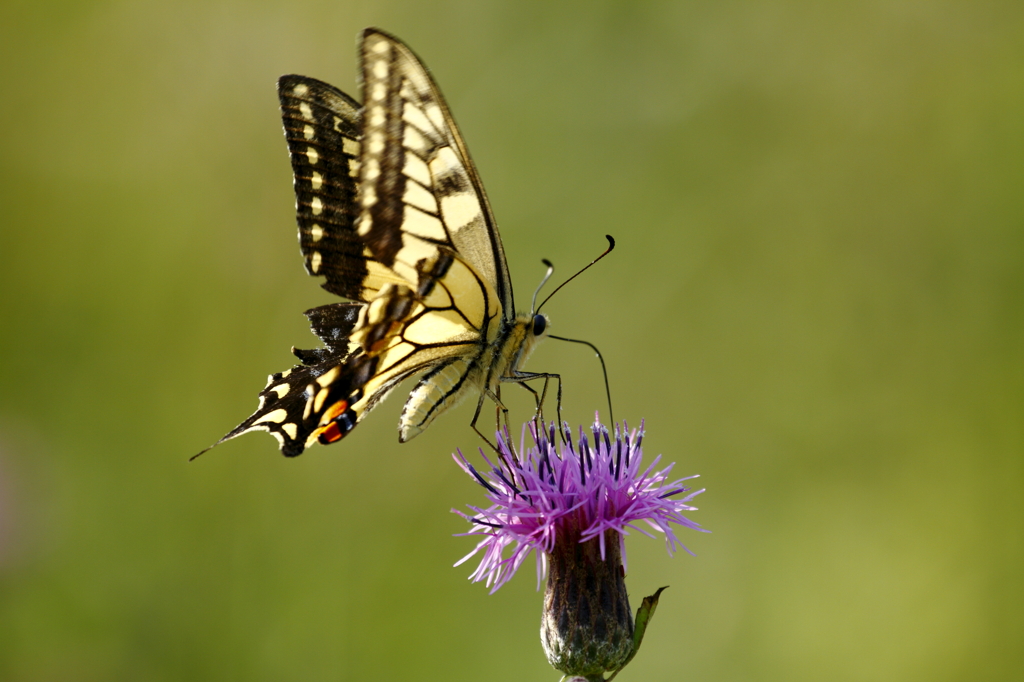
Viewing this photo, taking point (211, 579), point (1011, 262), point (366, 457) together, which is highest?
point (1011, 262)

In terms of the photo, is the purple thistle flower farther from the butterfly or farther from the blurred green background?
the blurred green background

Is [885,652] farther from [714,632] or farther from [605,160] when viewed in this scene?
[605,160]

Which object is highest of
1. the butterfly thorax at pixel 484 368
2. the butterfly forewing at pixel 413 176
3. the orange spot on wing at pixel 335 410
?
the butterfly forewing at pixel 413 176

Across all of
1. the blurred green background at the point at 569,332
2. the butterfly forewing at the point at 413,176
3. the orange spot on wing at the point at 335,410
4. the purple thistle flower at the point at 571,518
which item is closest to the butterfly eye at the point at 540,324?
the butterfly forewing at the point at 413,176

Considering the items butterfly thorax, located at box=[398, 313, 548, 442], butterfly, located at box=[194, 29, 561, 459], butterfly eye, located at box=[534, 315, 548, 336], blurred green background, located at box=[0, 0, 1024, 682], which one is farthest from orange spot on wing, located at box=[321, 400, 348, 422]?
blurred green background, located at box=[0, 0, 1024, 682]

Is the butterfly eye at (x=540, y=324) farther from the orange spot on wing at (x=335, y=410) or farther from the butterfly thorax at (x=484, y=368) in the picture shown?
the orange spot on wing at (x=335, y=410)

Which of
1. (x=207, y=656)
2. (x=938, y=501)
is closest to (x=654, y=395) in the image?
(x=938, y=501)
